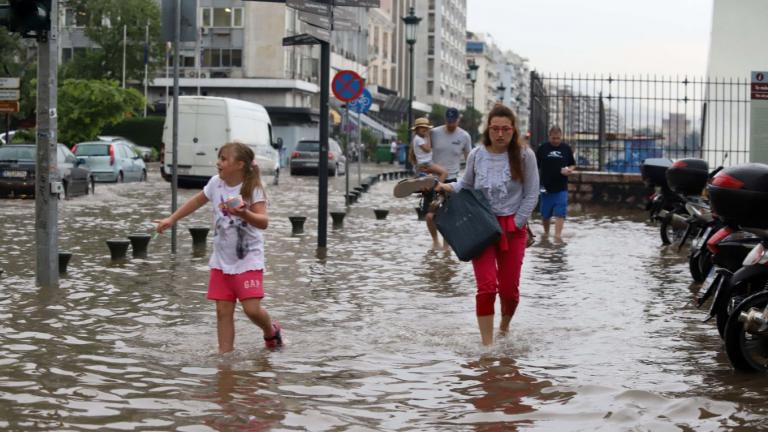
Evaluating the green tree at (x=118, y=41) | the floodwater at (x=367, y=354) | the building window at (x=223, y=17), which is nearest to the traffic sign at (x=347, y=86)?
the floodwater at (x=367, y=354)

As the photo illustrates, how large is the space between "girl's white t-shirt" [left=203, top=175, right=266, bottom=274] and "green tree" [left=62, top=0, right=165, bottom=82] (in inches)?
2666

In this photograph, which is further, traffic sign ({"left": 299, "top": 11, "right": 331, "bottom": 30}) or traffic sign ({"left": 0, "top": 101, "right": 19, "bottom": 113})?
traffic sign ({"left": 0, "top": 101, "right": 19, "bottom": 113})

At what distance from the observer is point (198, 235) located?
15.9m

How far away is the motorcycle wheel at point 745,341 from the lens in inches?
289

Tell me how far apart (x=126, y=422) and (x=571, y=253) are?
10.7 meters

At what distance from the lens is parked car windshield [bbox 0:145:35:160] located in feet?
86.7

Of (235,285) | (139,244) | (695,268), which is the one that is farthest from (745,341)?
(139,244)

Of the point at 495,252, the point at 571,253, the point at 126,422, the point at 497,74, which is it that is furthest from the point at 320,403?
the point at 497,74

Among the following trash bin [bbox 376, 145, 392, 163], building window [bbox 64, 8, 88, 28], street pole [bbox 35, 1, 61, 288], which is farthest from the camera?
trash bin [bbox 376, 145, 392, 163]

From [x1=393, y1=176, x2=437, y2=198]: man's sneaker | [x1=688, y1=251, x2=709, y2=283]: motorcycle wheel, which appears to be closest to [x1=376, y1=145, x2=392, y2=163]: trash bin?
[x1=688, y1=251, x2=709, y2=283]: motorcycle wheel

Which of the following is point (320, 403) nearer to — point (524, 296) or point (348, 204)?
point (524, 296)

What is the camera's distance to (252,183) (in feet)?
25.7

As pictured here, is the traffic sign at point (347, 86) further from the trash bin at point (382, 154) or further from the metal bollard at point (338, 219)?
the trash bin at point (382, 154)

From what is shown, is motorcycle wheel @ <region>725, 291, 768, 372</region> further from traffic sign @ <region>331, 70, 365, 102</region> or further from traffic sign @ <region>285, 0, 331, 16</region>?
traffic sign @ <region>331, 70, 365, 102</region>
